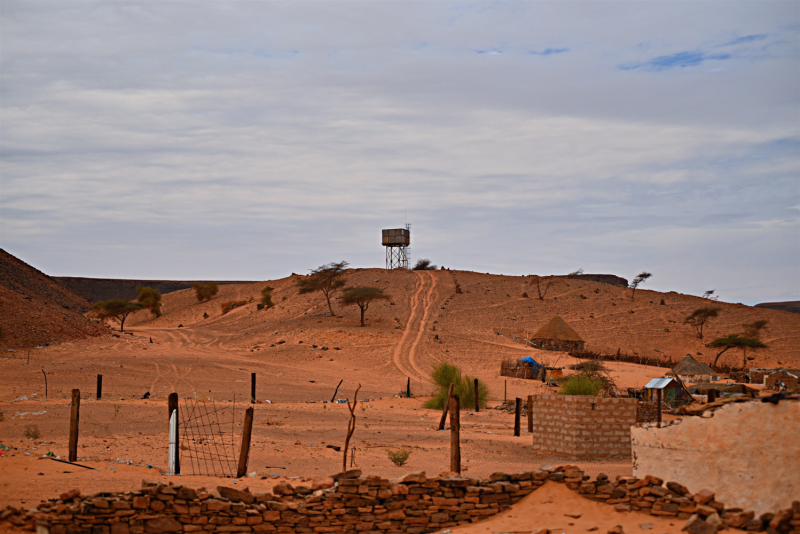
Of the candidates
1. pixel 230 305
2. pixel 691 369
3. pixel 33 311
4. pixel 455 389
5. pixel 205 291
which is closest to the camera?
pixel 455 389

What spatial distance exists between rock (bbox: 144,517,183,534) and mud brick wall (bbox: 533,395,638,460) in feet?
28.8

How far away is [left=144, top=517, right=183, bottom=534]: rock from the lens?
8992mm

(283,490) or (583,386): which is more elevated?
(583,386)

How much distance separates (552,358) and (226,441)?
28.6 meters

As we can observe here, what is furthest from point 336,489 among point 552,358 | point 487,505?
point 552,358

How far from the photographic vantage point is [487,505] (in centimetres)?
997

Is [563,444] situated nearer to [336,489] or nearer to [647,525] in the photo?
[647,525]

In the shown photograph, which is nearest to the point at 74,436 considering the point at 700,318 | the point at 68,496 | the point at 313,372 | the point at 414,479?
the point at 68,496

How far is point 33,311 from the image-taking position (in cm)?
3878

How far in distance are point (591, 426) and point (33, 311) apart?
3485 centimetres

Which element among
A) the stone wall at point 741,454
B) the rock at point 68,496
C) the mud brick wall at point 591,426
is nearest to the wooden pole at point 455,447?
the stone wall at point 741,454

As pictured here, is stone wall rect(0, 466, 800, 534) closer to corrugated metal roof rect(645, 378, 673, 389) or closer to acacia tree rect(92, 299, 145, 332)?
corrugated metal roof rect(645, 378, 673, 389)

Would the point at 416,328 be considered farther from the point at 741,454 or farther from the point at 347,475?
the point at 741,454

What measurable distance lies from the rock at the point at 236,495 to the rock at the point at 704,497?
5.87 m
